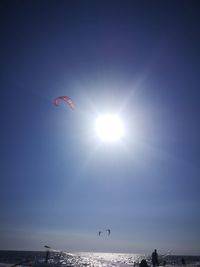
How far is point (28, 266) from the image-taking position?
23234 millimetres

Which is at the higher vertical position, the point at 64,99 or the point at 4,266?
the point at 64,99

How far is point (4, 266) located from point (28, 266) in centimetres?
283

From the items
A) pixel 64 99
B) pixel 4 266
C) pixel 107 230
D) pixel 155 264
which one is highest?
pixel 64 99

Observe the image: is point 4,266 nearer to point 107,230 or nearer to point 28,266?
point 28,266

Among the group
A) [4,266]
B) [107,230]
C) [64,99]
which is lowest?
[4,266]

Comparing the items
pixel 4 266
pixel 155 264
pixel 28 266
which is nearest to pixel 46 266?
pixel 28 266

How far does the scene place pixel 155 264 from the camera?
80.7ft

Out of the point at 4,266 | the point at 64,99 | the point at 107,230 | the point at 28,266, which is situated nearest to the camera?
the point at 4,266

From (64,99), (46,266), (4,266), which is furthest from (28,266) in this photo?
(64,99)

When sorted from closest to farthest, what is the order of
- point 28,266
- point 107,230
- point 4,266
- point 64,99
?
point 4,266 < point 28,266 < point 64,99 < point 107,230

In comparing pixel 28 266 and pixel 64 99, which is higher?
pixel 64 99

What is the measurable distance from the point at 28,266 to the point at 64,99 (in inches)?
644

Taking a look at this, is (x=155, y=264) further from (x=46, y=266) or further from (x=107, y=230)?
(x=107, y=230)

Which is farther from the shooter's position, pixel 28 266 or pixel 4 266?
pixel 28 266
